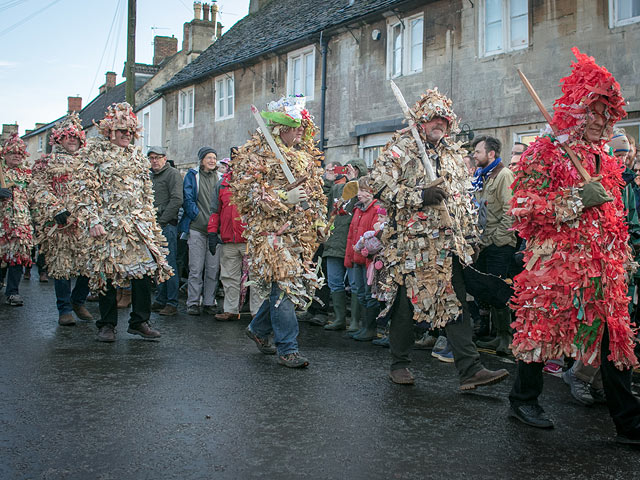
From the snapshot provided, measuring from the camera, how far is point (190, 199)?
31.4 feet

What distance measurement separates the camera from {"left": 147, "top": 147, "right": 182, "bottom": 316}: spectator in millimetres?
9539

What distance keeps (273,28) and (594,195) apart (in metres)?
20.9

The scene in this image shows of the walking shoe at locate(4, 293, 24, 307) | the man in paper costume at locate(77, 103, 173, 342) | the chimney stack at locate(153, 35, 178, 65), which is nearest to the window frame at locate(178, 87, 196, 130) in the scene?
the chimney stack at locate(153, 35, 178, 65)

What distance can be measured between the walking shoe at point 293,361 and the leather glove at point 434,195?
5.94ft

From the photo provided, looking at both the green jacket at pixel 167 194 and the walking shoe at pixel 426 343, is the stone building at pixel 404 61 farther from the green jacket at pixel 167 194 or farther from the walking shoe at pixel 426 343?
the green jacket at pixel 167 194

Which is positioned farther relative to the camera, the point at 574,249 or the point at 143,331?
the point at 143,331

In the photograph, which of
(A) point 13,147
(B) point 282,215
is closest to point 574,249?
(B) point 282,215

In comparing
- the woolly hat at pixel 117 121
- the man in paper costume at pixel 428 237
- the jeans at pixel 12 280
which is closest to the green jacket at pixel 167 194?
the jeans at pixel 12 280

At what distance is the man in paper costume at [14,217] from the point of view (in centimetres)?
965

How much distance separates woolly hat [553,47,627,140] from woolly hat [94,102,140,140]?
172 inches

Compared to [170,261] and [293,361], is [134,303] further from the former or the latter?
[170,261]

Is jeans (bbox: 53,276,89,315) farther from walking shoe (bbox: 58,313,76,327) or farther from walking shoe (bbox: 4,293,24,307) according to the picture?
walking shoe (bbox: 4,293,24,307)

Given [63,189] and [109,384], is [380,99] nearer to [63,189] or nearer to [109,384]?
[63,189]

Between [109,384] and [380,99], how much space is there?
1302cm
